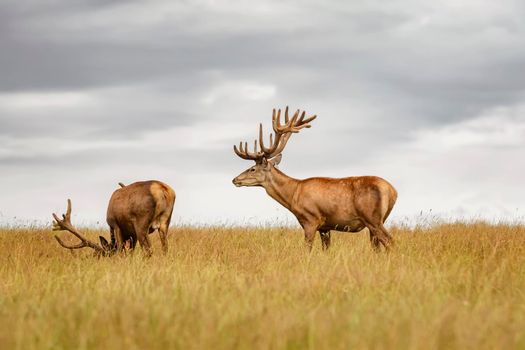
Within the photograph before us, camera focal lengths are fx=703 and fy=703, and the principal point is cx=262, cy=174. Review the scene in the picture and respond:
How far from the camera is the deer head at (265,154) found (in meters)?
12.7

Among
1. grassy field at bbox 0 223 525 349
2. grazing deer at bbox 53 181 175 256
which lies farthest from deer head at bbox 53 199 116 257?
grassy field at bbox 0 223 525 349

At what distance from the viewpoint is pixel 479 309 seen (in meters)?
5.84

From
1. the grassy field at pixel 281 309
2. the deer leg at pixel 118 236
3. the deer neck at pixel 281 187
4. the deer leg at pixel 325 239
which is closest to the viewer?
the grassy field at pixel 281 309

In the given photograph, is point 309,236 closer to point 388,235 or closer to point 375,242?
point 375,242

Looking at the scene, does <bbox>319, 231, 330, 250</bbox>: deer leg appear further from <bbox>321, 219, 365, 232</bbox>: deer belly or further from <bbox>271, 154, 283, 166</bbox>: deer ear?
<bbox>271, 154, 283, 166</bbox>: deer ear

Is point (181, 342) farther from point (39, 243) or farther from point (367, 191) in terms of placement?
point (39, 243)

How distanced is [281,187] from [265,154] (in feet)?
2.45

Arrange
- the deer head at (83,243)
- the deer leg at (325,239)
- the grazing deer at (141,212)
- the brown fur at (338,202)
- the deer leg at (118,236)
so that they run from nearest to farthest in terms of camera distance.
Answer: the deer head at (83,243) < the brown fur at (338,202) < the deer leg at (118,236) < the grazing deer at (141,212) < the deer leg at (325,239)

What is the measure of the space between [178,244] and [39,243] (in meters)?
3.13

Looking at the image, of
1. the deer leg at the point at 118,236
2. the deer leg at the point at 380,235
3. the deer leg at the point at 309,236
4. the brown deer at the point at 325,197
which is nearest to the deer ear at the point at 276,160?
the brown deer at the point at 325,197

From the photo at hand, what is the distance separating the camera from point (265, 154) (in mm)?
12883

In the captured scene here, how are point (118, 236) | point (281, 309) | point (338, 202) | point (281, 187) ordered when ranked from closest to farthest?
point (281, 309) < point (338, 202) < point (118, 236) < point (281, 187)

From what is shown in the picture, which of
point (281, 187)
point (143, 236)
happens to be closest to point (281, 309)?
point (143, 236)

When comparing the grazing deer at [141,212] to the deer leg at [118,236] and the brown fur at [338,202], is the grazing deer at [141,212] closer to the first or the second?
the deer leg at [118,236]
